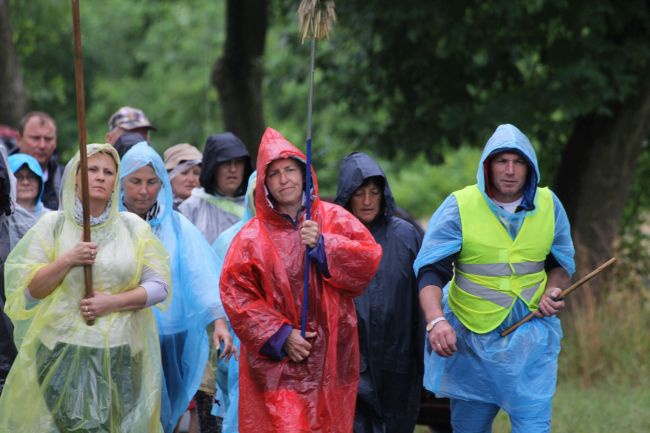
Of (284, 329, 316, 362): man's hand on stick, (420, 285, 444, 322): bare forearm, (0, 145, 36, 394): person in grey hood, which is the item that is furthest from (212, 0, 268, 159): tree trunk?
(284, 329, 316, 362): man's hand on stick

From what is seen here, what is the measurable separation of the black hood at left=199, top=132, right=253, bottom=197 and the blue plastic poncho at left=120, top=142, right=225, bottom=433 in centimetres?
116

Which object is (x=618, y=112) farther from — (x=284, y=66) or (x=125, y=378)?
(x=125, y=378)

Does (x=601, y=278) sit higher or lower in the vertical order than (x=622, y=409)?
higher

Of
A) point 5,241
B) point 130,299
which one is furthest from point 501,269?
point 5,241

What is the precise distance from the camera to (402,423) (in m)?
7.44

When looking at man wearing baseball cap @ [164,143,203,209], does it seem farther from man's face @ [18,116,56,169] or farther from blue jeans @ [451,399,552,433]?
blue jeans @ [451,399,552,433]

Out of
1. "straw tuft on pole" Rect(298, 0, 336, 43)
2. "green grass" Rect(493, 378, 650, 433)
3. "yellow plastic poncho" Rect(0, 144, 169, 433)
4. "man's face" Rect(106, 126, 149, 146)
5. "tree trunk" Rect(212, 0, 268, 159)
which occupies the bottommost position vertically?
"green grass" Rect(493, 378, 650, 433)

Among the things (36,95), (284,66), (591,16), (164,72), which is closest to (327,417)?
(591,16)

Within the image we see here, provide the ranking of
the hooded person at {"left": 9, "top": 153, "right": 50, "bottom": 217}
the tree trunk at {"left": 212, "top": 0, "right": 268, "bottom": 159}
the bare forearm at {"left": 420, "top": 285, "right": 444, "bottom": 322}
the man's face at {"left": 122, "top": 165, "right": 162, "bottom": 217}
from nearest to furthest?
the bare forearm at {"left": 420, "top": 285, "right": 444, "bottom": 322} → the man's face at {"left": 122, "top": 165, "right": 162, "bottom": 217} → the hooded person at {"left": 9, "top": 153, "right": 50, "bottom": 217} → the tree trunk at {"left": 212, "top": 0, "right": 268, "bottom": 159}

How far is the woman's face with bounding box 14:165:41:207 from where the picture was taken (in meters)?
8.45

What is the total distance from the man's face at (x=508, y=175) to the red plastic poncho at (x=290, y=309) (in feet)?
2.71

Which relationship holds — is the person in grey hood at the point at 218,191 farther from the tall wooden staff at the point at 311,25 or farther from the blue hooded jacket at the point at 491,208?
the tall wooden staff at the point at 311,25

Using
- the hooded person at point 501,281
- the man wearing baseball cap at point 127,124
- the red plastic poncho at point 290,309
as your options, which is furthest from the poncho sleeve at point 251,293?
the man wearing baseball cap at point 127,124

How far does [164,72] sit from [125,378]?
32643mm
